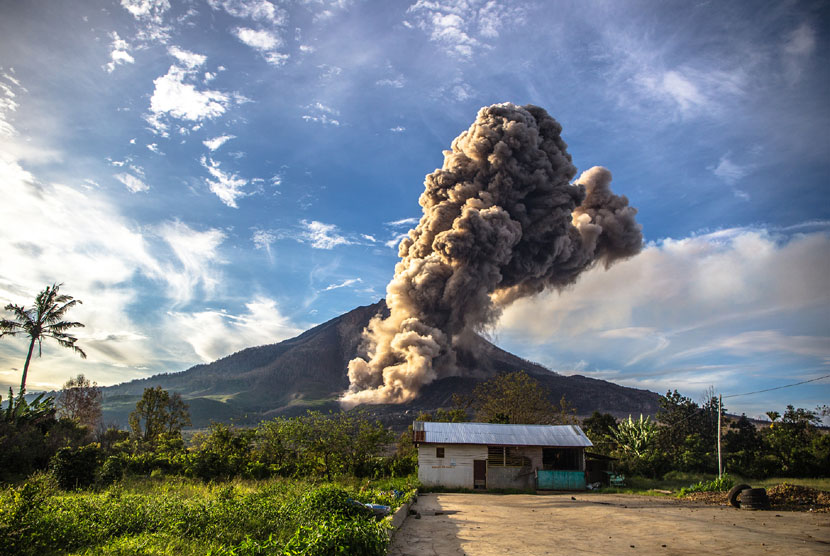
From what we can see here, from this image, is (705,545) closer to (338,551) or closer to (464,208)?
(338,551)

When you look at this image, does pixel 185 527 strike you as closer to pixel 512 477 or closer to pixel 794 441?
pixel 512 477

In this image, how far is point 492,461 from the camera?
25.7m

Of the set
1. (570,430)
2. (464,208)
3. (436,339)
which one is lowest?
(570,430)

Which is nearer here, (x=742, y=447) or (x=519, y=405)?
(x=742, y=447)

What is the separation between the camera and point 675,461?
32.7 m

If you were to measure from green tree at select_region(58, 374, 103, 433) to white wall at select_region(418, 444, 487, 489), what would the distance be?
35391 mm

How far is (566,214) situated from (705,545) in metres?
57.7

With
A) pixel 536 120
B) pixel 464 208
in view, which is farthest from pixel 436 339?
pixel 536 120

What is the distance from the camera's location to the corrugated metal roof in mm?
25984

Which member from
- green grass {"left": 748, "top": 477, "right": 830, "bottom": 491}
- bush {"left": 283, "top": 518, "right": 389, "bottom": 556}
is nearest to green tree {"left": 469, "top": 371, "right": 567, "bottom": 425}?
green grass {"left": 748, "top": 477, "right": 830, "bottom": 491}

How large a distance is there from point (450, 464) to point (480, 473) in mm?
1645

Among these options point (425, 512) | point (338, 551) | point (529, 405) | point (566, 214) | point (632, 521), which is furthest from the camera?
point (566, 214)

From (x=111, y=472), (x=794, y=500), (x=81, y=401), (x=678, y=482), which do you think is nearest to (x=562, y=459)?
(x=678, y=482)

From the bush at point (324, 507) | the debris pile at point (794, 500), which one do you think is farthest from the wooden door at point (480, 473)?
the bush at point (324, 507)
